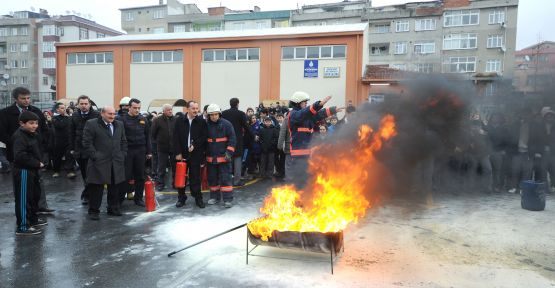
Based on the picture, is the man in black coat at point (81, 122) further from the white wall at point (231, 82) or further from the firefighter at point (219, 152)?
the white wall at point (231, 82)

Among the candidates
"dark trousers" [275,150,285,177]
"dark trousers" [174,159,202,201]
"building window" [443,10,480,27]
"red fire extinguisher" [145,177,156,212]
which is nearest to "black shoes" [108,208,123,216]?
"red fire extinguisher" [145,177,156,212]

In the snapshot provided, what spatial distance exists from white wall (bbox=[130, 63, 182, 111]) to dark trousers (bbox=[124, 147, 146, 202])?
75.1 ft

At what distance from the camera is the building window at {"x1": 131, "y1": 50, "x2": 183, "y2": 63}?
29594 millimetres

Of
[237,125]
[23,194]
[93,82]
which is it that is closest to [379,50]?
[93,82]

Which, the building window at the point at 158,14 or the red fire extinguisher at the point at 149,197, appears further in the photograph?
the building window at the point at 158,14

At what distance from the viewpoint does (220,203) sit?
7.87 metres

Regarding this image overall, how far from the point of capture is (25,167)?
5941 millimetres

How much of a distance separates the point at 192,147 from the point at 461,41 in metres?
40.7

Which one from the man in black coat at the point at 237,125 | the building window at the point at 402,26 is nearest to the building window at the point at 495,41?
the building window at the point at 402,26

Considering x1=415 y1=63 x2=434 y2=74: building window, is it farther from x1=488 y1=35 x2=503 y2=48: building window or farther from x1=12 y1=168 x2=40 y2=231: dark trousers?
x1=488 y1=35 x2=503 y2=48: building window

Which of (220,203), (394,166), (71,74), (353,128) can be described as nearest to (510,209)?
(394,166)

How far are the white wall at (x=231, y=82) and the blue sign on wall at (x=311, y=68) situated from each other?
11.5 ft

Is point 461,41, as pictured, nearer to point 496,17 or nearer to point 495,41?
point 495,41

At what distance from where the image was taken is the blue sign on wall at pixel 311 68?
26.4 metres
